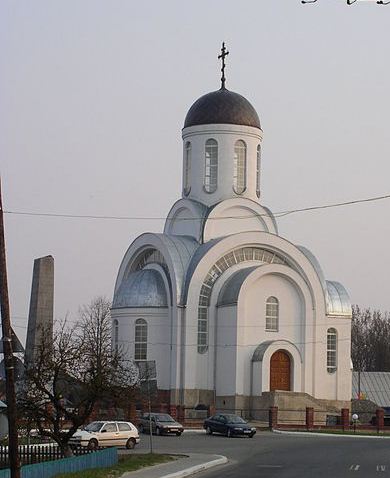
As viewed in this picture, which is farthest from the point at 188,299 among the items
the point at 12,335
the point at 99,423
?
the point at 12,335

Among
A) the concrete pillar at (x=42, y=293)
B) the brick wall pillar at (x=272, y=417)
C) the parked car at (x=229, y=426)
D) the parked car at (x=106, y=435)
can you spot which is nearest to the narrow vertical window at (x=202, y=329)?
the brick wall pillar at (x=272, y=417)

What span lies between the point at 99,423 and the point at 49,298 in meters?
15.7

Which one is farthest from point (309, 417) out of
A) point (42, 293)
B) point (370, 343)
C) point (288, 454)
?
point (370, 343)

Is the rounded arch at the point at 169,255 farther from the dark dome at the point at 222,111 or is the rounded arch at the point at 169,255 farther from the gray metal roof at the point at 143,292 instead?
the dark dome at the point at 222,111

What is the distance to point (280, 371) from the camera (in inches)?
2452

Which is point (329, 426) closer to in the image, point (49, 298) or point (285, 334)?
point (285, 334)

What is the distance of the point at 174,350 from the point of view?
61406mm

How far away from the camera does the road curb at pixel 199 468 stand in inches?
Answer: 1168

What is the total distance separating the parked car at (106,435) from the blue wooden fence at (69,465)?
7.17 metres

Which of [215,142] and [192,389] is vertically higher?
[215,142]

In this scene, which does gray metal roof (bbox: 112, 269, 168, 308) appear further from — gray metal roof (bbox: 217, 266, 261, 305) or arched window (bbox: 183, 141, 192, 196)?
arched window (bbox: 183, 141, 192, 196)

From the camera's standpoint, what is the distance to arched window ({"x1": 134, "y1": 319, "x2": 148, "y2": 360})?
6238 centimetres

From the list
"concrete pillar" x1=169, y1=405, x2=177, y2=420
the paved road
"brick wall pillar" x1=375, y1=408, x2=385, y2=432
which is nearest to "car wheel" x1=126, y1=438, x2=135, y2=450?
the paved road

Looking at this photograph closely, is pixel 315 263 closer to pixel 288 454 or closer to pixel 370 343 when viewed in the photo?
pixel 288 454
